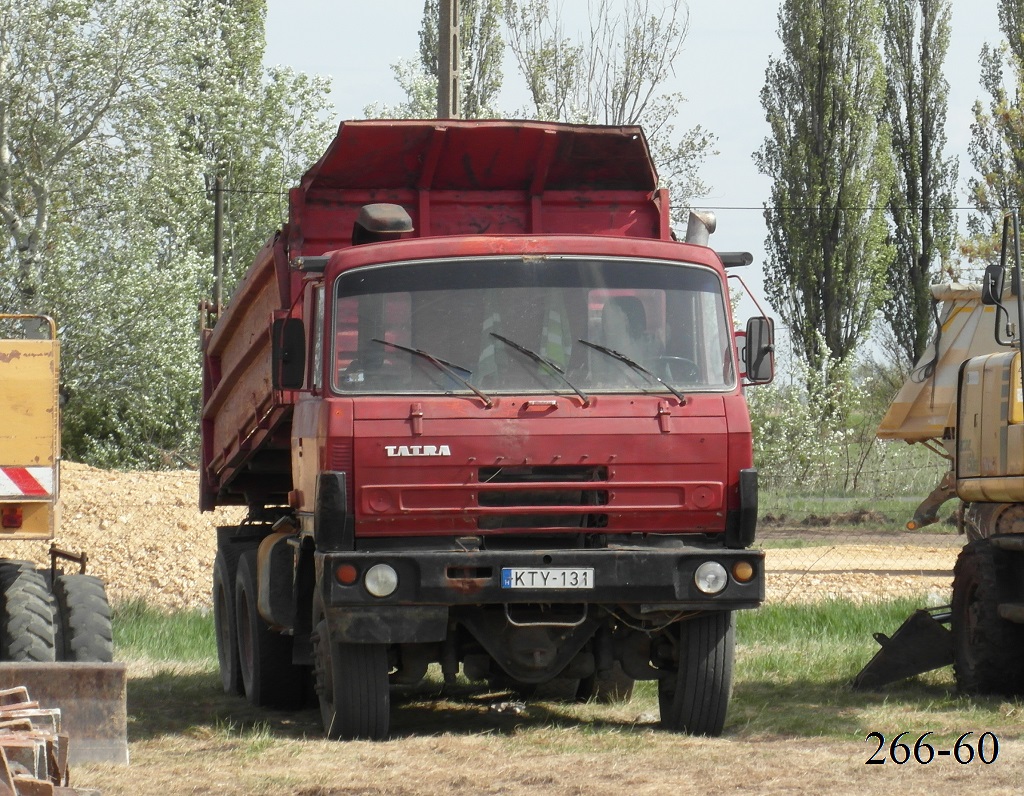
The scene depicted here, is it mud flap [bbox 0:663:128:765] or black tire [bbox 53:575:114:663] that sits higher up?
black tire [bbox 53:575:114:663]

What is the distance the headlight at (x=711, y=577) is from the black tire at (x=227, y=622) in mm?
4183

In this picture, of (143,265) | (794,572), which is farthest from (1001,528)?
(143,265)

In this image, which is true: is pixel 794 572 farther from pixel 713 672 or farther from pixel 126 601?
pixel 713 672

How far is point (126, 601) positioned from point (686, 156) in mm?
22672

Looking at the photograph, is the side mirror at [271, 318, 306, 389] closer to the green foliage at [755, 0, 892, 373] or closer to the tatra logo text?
the tatra logo text

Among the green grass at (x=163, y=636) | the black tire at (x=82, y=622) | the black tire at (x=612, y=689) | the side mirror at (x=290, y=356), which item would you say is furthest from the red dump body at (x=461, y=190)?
the green grass at (x=163, y=636)

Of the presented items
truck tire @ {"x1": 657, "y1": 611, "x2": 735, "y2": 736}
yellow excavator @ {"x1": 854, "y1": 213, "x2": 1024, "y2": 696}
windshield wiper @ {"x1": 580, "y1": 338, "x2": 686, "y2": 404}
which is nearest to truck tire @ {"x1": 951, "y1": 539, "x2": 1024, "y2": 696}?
yellow excavator @ {"x1": 854, "y1": 213, "x2": 1024, "y2": 696}

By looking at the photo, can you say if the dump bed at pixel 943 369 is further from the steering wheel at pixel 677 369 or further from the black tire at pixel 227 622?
the black tire at pixel 227 622

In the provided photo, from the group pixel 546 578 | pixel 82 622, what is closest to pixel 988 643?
pixel 546 578

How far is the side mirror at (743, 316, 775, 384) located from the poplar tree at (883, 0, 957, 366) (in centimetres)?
3471

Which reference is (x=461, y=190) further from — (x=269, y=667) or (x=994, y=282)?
(x=269, y=667)

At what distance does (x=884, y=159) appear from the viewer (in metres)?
40.2

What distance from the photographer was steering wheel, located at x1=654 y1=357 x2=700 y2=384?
808cm

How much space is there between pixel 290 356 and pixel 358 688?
1.73 m
